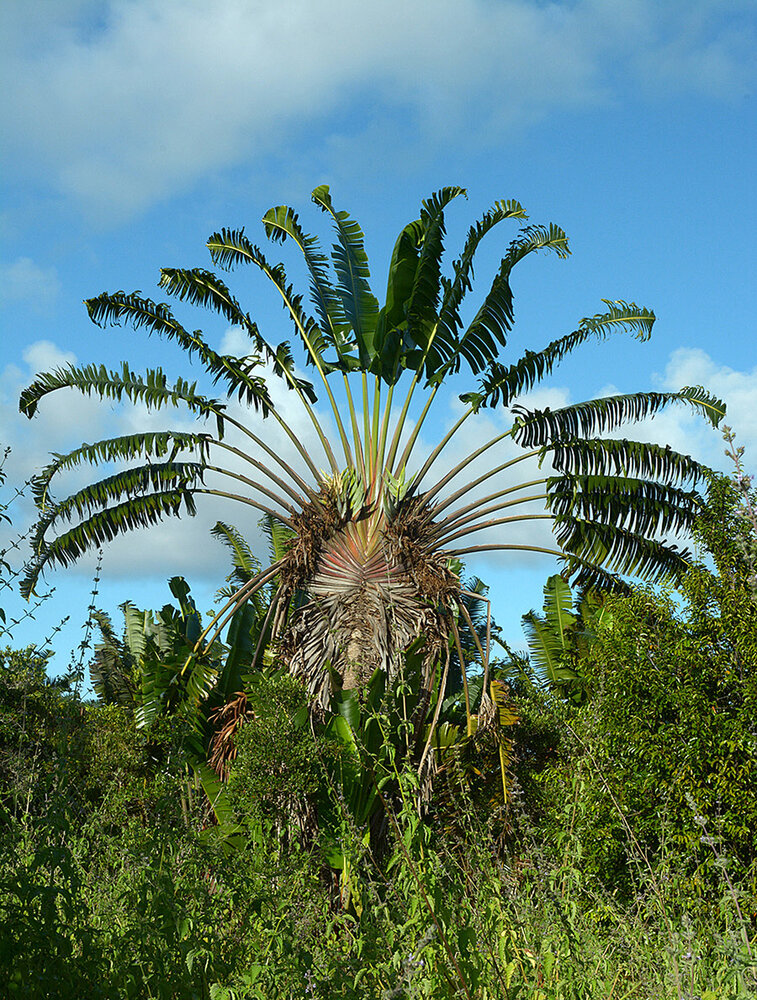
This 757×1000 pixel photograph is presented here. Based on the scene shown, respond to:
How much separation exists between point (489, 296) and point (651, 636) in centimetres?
661

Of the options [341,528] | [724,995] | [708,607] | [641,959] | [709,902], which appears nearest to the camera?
[724,995]

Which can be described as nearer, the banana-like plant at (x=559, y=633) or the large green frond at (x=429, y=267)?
the large green frond at (x=429, y=267)

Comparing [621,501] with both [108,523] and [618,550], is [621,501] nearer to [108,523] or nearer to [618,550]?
[618,550]

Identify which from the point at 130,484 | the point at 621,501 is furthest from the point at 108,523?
the point at 621,501

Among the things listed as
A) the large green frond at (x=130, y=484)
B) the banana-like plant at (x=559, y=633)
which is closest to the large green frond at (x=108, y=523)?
the large green frond at (x=130, y=484)

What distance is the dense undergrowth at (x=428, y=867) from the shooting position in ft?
10.3

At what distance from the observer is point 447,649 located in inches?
493

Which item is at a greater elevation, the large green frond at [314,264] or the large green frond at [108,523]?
the large green frond at [314,264]

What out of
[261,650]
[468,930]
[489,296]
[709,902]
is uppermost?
[489,296]

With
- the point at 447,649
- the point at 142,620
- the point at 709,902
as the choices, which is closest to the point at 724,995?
the point at 709,902

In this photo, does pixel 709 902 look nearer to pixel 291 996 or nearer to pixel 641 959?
pixel 641 959

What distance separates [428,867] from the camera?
3.20 meters

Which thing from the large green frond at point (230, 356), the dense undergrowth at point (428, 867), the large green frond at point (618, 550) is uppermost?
the large green frond at point (230, 356)

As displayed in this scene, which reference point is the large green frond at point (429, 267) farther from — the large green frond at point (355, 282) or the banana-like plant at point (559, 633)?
the banana-like plant at point (559, 633)
